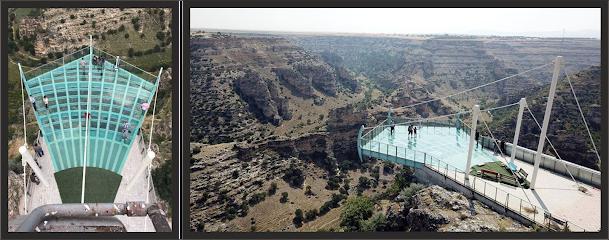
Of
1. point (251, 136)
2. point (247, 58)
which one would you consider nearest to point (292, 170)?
point (251, 136)

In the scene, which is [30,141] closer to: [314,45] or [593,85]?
[593,85]

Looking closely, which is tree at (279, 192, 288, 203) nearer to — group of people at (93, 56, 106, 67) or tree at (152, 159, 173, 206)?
tree at (152, 159, 173, 206)

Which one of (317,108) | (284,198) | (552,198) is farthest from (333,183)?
(552,198)

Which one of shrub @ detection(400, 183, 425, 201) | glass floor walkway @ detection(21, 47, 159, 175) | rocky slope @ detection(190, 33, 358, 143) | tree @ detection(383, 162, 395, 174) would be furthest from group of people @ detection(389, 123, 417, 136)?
tree @ detection(383, 162, 395, 174)

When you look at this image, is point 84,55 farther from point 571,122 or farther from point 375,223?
point 571,122

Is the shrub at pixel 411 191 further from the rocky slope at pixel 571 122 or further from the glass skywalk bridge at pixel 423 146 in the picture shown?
the rocky slope at pixel 571 122

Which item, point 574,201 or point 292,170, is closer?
point 574,201
